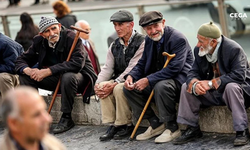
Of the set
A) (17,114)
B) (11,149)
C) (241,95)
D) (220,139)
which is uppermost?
(17,114)

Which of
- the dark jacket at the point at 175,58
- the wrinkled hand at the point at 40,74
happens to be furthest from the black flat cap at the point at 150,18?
the wrinkled hand at the point at 40,74

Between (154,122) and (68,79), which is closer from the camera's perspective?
(154,122)

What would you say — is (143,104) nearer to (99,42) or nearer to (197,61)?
(197,61)

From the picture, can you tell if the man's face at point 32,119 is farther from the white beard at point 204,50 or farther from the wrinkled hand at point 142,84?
the wrinkled hand at point 142,84

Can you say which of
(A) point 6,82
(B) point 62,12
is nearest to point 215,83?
(A) point 6,82

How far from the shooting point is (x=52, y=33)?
297 inches

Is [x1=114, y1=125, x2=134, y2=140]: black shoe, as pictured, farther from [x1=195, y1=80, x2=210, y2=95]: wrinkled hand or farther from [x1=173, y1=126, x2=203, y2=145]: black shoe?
[x1=195, y1=80, x2=210, y2=95]: wrinkled hand

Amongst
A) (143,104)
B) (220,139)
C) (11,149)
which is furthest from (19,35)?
(11,149)

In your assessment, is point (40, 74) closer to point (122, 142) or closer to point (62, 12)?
point (122, 142)

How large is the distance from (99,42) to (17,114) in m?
8.48

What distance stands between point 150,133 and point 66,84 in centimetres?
131

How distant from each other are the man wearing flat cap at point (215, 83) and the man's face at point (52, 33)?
1.97 metres

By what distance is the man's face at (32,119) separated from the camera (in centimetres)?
327

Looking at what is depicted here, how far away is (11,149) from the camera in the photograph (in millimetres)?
3424
